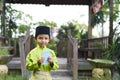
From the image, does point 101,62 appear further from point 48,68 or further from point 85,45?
point 85,45

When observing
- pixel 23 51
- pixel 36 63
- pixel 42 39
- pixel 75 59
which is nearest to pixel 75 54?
pixel 75 59

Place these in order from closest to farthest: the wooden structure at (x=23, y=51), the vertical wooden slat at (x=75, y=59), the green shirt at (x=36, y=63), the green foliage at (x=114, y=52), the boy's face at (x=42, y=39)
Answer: the green shirt at (x=36, y=63), the boy's face at (x=42, y=39), the wooden structure at (x=23, y=51), the vertical wooden slat at (x=75, y=59), the green foliage at (x=114, y=52)

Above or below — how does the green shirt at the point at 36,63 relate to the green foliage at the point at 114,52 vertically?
above

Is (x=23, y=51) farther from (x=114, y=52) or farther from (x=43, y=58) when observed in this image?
(x=43, y=58)

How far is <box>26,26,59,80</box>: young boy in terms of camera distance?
16.7ft

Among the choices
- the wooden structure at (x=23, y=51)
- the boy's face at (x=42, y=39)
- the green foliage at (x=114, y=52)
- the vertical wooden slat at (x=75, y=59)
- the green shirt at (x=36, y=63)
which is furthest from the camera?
the green foliage at (x=114, y=52)

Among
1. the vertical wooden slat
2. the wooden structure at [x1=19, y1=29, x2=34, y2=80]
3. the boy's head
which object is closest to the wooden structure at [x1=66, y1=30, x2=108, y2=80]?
the vertical wooden slat

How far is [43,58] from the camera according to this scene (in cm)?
502

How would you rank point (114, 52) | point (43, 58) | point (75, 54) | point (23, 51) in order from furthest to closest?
point (114, 52), point (75, 54), point (23, 51), point (43, 58)

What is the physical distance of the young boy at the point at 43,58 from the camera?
5.09 m

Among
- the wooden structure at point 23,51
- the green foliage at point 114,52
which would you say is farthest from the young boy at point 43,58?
the green foliage at point 114,52

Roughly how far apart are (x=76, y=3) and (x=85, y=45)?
79.1 inches

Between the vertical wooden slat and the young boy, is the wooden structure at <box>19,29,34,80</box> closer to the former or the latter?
the vertical wooden slat

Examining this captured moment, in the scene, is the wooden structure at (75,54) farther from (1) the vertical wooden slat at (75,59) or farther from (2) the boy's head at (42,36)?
(2) the boy's head at (42,36)
